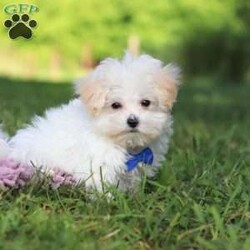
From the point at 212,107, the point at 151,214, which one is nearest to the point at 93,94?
the point at 151,214

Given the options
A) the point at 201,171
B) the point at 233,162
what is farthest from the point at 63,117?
the point at 233,162

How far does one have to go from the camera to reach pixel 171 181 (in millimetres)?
4695

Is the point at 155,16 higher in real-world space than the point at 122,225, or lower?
higher

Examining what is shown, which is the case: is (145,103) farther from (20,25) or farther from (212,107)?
(212,107)

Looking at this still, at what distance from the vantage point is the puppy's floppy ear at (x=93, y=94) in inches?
174

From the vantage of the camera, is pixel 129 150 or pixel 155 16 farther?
pixel 155 16

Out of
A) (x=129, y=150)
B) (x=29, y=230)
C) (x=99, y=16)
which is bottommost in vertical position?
(x=29, y=230)

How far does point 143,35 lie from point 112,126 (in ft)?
81.6

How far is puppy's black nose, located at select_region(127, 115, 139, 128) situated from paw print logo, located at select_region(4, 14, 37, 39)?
1999 millimetres

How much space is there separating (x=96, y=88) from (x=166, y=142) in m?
0.67

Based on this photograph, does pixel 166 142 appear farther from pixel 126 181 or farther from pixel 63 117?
pixel 63 117

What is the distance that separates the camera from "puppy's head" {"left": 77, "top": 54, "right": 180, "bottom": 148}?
437cm

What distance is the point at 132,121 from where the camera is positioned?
14.2 feet

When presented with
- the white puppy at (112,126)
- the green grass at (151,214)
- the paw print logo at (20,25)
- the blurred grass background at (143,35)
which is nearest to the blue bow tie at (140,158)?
the white puppy at (112,126)
